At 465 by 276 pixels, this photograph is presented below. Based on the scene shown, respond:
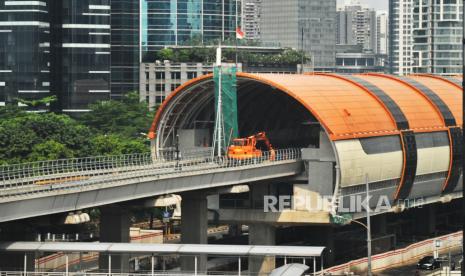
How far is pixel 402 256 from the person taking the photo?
13025cm

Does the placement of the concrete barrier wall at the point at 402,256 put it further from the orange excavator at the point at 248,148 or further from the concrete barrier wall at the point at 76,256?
the concrete barrier wall at the point at 76,256

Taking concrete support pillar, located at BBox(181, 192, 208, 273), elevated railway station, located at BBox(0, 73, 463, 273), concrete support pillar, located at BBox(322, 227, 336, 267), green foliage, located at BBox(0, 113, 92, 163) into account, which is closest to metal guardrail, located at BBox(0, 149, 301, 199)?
elevated railway station, located at BBox(0, 73, 463, 273)

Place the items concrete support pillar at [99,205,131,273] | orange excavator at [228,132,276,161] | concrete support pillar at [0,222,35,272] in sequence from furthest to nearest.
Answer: orange excavator at [228,132,276,161] < concrete support pillar at [99,205,131,273] < concrete support pillar at [0,222,35,272]

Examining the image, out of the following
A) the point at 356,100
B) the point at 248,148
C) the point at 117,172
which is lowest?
the point at 117,172

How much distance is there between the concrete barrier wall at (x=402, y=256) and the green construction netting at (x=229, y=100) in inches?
723

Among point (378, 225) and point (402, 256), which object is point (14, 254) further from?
point (378, 225)

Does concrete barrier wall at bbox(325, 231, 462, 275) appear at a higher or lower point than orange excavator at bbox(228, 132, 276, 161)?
lower

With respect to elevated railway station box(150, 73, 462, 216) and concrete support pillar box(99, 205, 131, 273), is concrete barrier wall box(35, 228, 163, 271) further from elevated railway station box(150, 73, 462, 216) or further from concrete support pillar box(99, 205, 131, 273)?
elevated railway station box(150, 73, 462, 216)

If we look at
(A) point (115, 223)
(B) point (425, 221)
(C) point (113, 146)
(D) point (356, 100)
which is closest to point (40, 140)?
(C) point (113, 146)

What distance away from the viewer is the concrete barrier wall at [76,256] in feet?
395

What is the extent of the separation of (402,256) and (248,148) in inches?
702

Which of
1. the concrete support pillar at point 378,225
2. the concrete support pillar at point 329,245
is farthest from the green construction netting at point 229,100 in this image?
the concrete support pillar at point 378,225

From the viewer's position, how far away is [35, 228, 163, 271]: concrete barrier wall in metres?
120

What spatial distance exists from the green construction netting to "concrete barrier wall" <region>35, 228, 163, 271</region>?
636 inches
